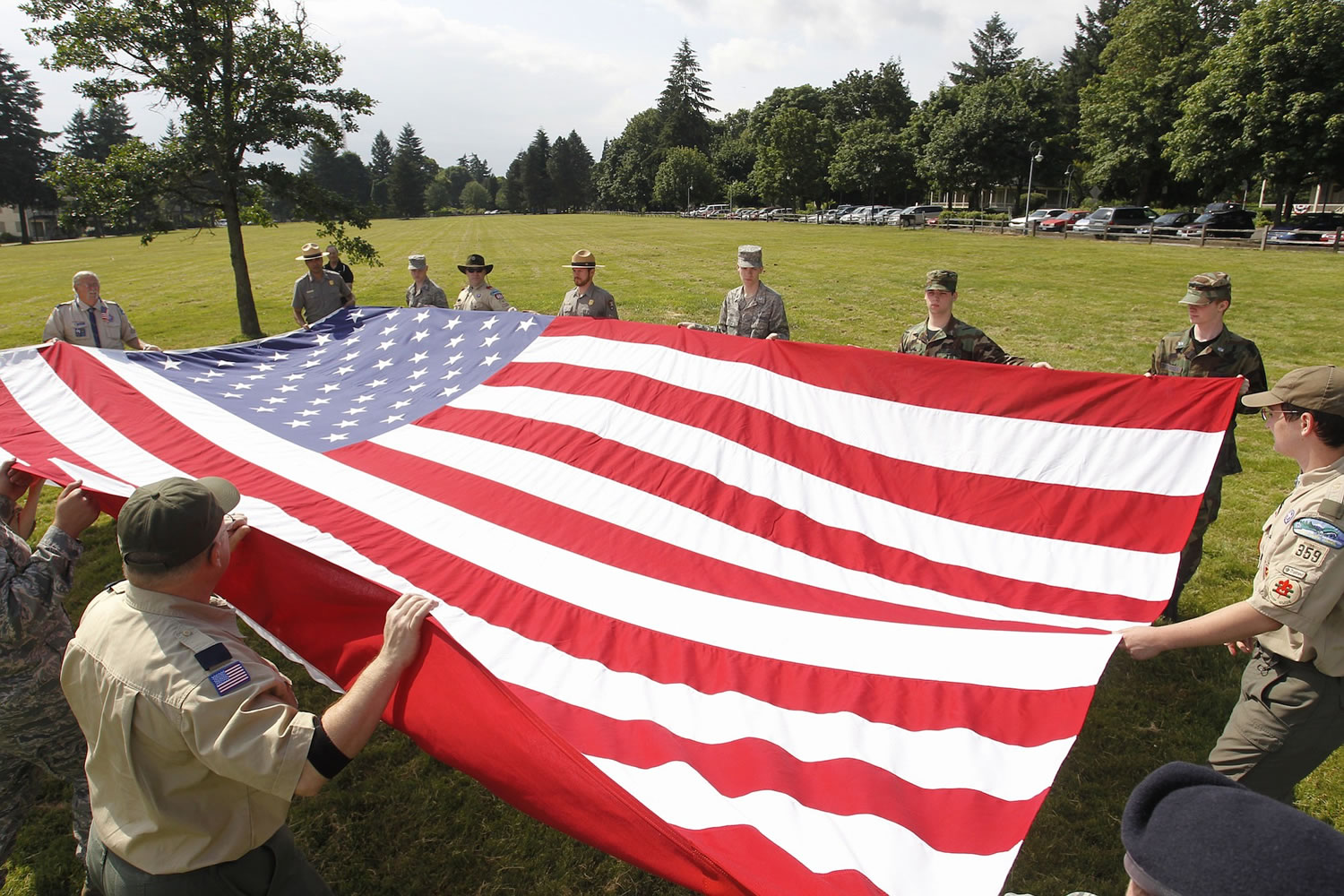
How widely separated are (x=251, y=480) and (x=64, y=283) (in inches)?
1022

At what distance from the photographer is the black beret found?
0.86 m

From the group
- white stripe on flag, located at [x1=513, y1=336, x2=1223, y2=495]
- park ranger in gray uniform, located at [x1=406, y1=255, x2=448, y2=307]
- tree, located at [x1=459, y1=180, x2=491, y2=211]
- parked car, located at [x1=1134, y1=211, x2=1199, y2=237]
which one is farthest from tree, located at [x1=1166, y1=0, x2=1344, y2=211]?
tree, located at [x1=459, y1=180, x2=491, y2=211]

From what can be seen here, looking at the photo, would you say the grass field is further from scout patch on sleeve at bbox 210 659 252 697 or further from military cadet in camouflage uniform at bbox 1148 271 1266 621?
scout patch on sleeve at bbox 210 659 252 697

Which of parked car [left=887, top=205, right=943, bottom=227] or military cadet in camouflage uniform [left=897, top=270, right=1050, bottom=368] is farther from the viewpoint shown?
parked car [left=887, top=205, right=943, bottom=227]

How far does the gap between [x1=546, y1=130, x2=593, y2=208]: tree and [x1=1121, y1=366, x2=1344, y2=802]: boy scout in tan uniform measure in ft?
350

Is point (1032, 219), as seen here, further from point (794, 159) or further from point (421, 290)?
point (421, 290)

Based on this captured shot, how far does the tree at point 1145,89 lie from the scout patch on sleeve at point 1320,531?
43188 millimetres

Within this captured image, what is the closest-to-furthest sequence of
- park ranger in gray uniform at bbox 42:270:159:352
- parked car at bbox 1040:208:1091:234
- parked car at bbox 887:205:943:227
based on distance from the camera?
park ranger in gray uniform at bbox 42:270:159:352 → parked car at bbox 1040:208:1091:234 → parked car at bbox 887:205:943:227

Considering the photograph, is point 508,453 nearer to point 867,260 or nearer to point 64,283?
point 867,260

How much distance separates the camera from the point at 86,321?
21.5ft

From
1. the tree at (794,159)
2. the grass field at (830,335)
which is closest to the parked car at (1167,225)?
the grass field at (830,335)

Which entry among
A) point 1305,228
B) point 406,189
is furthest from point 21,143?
point 1305,228

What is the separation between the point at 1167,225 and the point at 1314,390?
3527 cm

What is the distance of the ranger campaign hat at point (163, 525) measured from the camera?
180 centimetres
